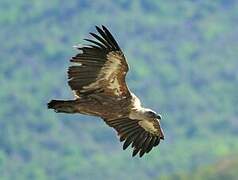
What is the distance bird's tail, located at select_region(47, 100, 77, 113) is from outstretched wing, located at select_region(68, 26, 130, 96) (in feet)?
1.29

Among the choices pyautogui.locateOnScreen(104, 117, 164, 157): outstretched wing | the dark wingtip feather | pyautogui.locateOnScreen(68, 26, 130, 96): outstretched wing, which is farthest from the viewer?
pyautogui.locateOnScreen(104, 117, 164, 157): outstretched wing

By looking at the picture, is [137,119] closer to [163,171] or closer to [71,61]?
[71,61]

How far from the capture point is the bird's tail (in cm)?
1834

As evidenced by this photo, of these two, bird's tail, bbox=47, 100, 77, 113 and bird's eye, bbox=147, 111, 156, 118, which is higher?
bird's eye, bbox=147, 111, 156, 118

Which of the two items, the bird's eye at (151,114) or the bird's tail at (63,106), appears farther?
the bird's eye at (151,114)

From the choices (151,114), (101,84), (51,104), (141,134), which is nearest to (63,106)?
(51,104)

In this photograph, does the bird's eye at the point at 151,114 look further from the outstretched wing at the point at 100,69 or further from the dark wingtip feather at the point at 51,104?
the dark wingtip feather at the point at 51,104

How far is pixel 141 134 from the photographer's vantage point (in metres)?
20.5

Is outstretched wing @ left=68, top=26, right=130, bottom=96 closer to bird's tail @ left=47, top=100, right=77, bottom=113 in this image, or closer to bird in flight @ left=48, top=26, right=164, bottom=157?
bird in flight @ left=48, top=26, right=164, bottom=157

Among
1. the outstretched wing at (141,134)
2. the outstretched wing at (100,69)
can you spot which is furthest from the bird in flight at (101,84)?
the outstretched wing at (141,134)

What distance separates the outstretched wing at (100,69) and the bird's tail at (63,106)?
0.39 m

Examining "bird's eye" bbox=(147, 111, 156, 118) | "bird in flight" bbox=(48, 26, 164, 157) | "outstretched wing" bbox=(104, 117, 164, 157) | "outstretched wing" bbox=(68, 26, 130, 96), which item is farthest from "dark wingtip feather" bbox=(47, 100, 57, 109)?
"outstretched wing" bbox=(104, 117, 164, 157)

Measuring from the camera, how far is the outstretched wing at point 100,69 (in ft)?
61.2

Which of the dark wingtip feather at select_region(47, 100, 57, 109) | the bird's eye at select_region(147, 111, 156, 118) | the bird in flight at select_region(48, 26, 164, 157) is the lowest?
the dark wingtip feather at select_region(47, 100, 57, 109)
